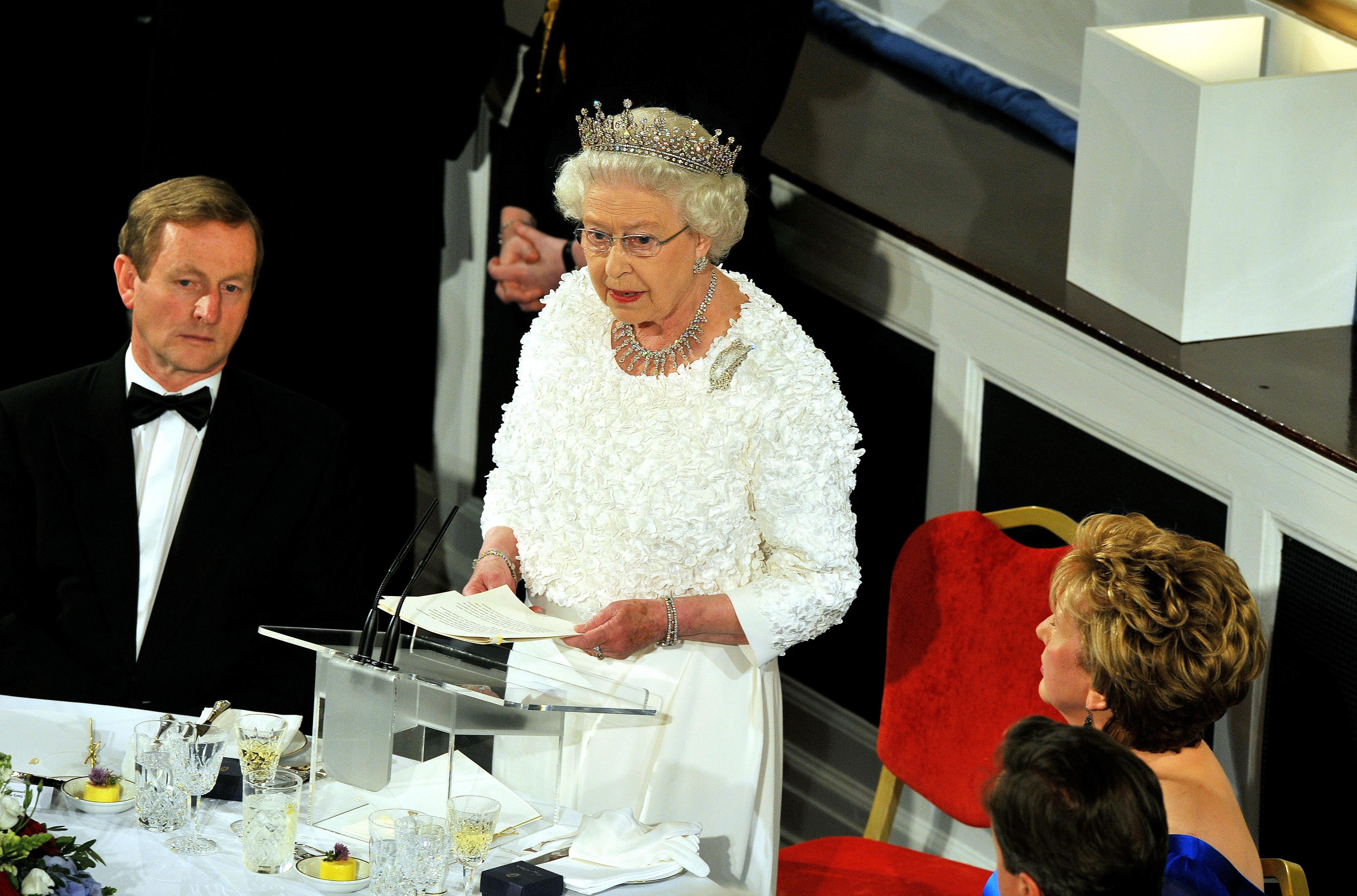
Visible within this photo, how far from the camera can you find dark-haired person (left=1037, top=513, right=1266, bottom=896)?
2.03 m

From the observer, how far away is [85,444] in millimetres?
2822

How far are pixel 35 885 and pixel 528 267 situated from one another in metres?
2.13

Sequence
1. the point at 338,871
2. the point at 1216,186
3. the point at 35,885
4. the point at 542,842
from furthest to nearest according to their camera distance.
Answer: the point at 1216,186
the point at 542,842
the point at 338,871
the point at 35,885

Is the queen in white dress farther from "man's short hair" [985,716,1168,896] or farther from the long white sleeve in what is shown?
"man's short hair" [985,716,1168,896]

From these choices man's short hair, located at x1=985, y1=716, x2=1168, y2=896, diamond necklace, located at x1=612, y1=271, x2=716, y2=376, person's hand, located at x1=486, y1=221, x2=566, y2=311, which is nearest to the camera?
man's short hair, located at x1=985, y1=716, x2=1168, y2=896

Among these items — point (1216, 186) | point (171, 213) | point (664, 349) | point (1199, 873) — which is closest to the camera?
point (1199, 873)

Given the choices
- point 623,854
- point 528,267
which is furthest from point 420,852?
point 528,267

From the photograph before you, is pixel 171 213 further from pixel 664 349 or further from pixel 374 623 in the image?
pixel 374 623

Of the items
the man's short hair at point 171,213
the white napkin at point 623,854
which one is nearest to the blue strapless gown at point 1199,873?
the white napkin at point 623,854

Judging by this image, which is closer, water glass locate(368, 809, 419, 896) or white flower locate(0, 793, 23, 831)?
white flower locate(0, 793, 23, 831)

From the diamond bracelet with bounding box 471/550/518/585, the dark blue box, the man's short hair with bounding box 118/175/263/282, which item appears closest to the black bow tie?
the man's short hair with bounding box 118/175/263/282

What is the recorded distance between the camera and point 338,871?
198 centimetres

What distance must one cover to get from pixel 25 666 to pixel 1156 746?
183 cm

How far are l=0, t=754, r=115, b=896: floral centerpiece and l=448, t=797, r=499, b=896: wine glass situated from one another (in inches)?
15.4
